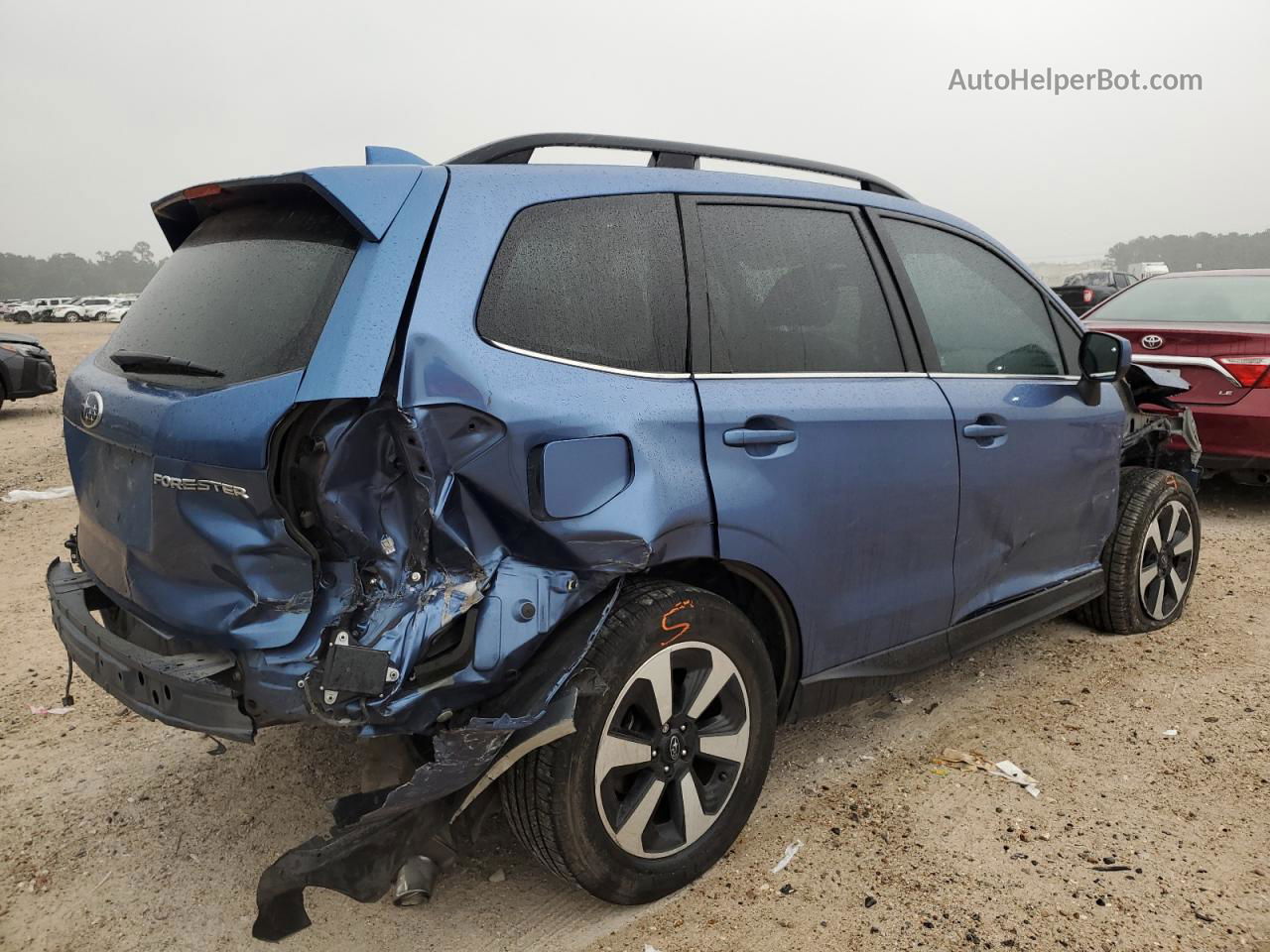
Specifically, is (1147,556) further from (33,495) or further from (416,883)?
(33,495)

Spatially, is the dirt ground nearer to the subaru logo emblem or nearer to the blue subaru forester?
the blue subaru forester

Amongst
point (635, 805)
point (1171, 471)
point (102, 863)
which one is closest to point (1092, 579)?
point (1171, 471)

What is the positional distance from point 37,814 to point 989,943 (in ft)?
9.11

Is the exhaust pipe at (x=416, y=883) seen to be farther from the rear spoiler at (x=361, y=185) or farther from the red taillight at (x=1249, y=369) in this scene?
the red taillight at (x=1249, y=369)

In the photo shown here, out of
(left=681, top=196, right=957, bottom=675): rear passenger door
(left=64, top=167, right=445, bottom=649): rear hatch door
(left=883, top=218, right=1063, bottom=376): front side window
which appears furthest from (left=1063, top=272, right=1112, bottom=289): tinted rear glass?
(left=64, top=167, right=445, bottom=649): rear hatch door

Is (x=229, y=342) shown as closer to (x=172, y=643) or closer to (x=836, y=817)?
(x=172, y=643)

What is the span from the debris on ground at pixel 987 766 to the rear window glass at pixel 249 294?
2.42 m

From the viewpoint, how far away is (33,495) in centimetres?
761

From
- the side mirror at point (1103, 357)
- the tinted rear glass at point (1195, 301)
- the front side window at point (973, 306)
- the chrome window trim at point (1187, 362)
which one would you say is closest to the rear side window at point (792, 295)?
the front side window at point (973, 306)

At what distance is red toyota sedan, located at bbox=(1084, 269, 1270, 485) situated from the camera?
6090 mm

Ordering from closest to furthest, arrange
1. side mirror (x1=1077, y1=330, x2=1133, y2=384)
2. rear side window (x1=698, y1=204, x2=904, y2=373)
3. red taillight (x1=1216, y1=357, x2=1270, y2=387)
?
1. rear side window (x1=698, y1=204, x2=904, y2=373)
2. side mirror (x1=1077, y1=330, x2=1133, y2=384)
3. red taillight (x1=1216, y1=357, x2=1270, y2=387)

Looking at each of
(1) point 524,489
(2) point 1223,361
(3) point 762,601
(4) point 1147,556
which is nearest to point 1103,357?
(4) point 1147,556

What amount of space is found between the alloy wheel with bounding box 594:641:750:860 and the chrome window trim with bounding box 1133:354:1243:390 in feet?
15.6

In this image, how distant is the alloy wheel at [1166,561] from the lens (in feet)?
14.5
